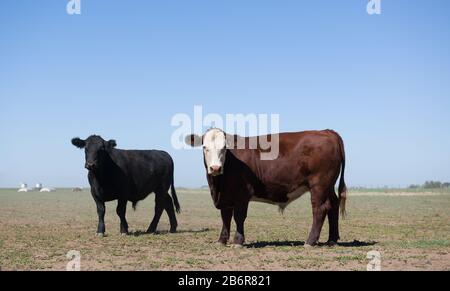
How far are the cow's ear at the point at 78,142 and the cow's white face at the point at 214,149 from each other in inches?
184

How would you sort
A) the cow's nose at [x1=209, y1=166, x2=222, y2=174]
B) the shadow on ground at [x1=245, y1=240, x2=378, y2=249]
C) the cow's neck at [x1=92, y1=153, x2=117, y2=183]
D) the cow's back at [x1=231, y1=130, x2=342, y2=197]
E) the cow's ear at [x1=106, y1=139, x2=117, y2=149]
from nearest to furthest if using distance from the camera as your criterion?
the cow's nose at [x1=209, y1=166, x2=222, y2=174]
the cow's back at [x1=231, y1=130, x2=342, y2=197]
the shadow on ground at [x1=245, y1=240, x2=378, y2=249]
the cow's neck at [x1=92, y1=153, x2=117, y2=183]
the cow's ear at [x1=106, y1=139, x2=117, y2=149]

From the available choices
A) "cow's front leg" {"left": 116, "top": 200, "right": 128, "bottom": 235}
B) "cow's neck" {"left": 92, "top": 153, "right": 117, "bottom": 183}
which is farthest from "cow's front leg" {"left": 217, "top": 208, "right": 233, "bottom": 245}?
"cow's neck" {"left": 92, "top": 153, "right": 117, "bottom": 183}

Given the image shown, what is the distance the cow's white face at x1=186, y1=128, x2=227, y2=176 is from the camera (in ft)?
36.3

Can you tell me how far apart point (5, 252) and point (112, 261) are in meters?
2.81

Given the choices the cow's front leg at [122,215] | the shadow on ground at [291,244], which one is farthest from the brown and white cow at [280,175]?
the cow's front leg at [122,215]

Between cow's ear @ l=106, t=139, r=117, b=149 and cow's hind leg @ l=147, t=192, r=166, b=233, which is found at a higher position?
cow's ear @ l=106, t=139, r=117, b=149

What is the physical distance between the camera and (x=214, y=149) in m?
11.2

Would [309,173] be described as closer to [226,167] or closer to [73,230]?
[226,167]

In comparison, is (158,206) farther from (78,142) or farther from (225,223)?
(225,223)

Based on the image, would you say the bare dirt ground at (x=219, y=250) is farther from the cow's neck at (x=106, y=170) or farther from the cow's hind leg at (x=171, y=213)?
the cow's neck at (x=106, y=170)

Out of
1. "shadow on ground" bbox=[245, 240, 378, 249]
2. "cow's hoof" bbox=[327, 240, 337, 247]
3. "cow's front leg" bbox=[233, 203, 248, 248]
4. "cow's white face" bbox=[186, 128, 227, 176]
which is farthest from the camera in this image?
"shadow on ground" bbox=[245, 240, 378, 249]

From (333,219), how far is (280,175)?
1650 mm

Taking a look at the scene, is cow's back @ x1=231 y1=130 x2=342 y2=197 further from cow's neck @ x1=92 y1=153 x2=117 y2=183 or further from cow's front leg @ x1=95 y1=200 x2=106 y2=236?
cow's front leg @ x1=95 y1=200 x2=106 y2=236

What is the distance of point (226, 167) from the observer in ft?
38.7
